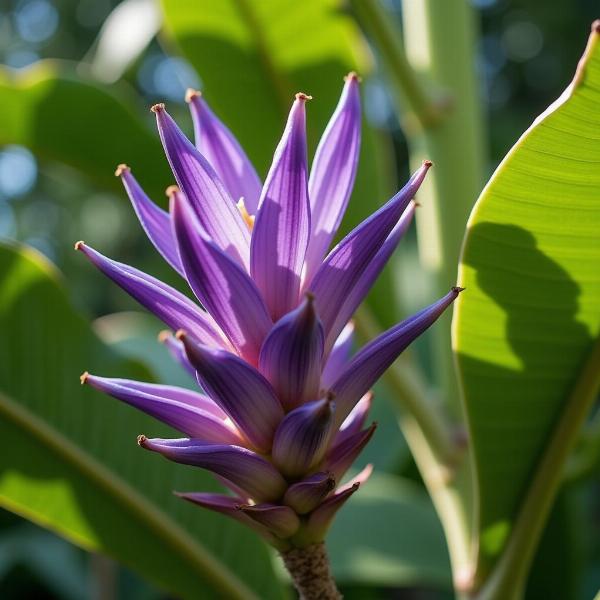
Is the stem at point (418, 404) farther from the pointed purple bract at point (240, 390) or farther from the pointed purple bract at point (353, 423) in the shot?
the pointed purple bract at point (240, 390)

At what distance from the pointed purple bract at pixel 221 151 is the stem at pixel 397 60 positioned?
0.47 meters

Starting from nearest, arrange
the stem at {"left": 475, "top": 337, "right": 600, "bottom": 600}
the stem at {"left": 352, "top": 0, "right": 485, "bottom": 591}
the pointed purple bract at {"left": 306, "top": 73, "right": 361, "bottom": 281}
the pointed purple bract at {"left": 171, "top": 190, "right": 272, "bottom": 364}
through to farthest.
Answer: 1. the pointed purple bract at {"left": 171, "top": 190, "right": 272, "bottom": 364}
2. the pointed purple bract at {"left": 306, "top": 73, "right": 361, "bottom": 281}
3. the stem at {"left": 475, "top": 337, "right": 600, "bottom": 600}
4. the stem at {"left": 352, "top": 0, "right": 485, "bottom": 591}

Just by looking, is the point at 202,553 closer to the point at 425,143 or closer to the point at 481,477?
the point at 481,477

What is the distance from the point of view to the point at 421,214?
3.86ft

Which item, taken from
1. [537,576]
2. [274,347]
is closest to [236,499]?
[274,347]

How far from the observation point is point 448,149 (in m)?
1.13

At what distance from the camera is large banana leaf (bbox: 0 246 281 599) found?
927mm

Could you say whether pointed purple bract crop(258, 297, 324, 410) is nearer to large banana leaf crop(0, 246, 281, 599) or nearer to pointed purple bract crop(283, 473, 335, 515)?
pointed purple bract crop(283, 473, 335, 515)

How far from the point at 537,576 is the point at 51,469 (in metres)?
0.90

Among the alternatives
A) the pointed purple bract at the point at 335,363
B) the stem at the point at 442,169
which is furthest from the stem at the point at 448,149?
the pointed purple bract at the point at 335,363

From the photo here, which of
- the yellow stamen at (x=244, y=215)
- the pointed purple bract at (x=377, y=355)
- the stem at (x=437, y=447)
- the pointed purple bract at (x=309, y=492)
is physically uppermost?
the yellow stamen at (x=244, y=215)

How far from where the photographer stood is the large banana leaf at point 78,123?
115 centimetres

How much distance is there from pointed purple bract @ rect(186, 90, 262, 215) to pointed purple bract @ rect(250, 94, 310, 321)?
0.37 feet

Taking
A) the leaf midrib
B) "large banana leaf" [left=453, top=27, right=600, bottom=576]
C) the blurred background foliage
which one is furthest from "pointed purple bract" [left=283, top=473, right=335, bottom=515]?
the blurred background foliage
